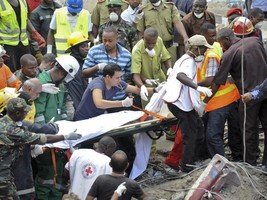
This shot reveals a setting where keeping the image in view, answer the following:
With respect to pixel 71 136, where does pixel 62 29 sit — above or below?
above

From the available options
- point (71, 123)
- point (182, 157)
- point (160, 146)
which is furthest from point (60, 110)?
point (160, 146)

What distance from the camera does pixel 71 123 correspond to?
361 inches

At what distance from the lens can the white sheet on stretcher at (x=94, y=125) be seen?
8914 millimetres

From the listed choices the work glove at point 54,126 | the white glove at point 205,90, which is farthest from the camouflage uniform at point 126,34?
the work glove at point 54,126

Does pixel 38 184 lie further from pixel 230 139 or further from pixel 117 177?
pixel 230 139

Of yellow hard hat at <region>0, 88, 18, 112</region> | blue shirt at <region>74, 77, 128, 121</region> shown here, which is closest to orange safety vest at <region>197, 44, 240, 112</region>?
blue shirt at <region>74, 77, 128, 121</region>

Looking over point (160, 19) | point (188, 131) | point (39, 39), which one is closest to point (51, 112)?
point (188, 131)

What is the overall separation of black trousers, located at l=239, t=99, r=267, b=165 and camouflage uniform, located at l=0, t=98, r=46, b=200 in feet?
11.0

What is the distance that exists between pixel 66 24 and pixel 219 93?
2.95m

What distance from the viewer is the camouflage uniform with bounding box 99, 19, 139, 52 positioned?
11.5 meters

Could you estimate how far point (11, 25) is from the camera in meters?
11.6

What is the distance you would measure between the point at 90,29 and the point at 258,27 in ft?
8.79

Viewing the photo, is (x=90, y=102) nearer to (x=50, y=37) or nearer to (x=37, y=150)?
(x=37, y=150)

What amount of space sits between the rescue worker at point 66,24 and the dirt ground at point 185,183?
2456 millimetres
